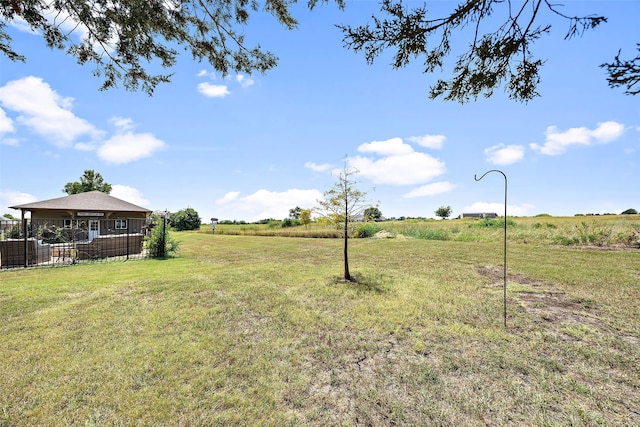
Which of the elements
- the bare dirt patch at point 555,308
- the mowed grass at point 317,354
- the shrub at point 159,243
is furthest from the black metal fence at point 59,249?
the bare dirt patch at point 555,308

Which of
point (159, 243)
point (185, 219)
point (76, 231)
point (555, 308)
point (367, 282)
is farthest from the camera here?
point (185, 219)

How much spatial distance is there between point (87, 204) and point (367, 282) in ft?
78.3

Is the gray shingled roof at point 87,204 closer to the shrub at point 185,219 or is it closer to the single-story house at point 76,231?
the single-story house at point 76,231

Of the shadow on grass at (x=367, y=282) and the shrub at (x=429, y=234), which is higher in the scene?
the shrub at (x=429, y=234)

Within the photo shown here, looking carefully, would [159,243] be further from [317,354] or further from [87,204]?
[87,204]

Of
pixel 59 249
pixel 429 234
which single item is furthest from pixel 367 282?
pixel 429 234

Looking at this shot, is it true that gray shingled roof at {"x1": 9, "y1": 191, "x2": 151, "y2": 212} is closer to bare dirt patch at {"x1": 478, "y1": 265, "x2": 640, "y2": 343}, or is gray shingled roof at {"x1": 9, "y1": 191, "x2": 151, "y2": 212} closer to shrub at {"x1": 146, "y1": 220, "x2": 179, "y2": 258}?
shrub at {"x1": 146, "y1": 220, "x2": 179, "y2": 258}

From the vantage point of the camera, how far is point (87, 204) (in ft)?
66.5

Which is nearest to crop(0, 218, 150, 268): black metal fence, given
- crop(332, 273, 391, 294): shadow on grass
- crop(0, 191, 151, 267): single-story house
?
crop(0, 191, 151, 267): single-story house

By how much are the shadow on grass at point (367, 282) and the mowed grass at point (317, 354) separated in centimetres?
10

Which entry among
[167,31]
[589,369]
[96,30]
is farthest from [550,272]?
[96,30]

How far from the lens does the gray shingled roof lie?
18578mm

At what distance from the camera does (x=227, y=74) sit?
4105mm

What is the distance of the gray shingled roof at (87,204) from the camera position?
18.6m
